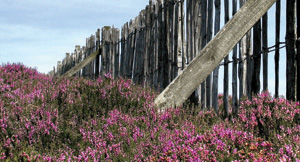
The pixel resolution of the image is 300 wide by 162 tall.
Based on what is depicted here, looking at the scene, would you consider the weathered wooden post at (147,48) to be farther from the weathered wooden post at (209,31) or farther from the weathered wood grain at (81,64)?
the weathered wood grain at (81,64)

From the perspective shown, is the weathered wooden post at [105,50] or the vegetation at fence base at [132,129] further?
the weathered wooden post at [105,50]

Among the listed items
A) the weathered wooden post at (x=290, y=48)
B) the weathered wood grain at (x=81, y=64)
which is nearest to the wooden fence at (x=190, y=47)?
the weathered wooden post at (x=290, y=48)

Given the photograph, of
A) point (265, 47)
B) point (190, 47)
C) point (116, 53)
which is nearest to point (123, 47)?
point (116, 53)

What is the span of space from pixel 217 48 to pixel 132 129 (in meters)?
1.60

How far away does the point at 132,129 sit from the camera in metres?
4.08

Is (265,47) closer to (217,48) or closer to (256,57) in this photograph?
(256,57)

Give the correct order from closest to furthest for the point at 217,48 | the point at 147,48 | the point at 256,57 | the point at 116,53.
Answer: the point at 217,48
the point at 256,57
the point at 147,48
the point at 116,53

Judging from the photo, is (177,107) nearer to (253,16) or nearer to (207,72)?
(207,72)

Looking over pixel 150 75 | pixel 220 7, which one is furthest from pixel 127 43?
pixel 220 7

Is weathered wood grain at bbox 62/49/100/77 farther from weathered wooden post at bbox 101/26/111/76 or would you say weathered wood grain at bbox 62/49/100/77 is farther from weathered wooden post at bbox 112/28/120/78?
weathered wooden post at bbox 112/28/120/78

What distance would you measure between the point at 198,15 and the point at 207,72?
2027mm

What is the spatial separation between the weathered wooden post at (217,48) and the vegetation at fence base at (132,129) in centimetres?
33

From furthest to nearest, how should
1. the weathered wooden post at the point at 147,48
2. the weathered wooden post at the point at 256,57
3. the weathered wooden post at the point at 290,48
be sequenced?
the weathered wooden post at the point at 147,48, the weathered wooden post at the point at 256,57, the weathered wooden post at the point at 290,48

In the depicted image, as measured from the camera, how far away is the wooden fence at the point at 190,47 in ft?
15.6
